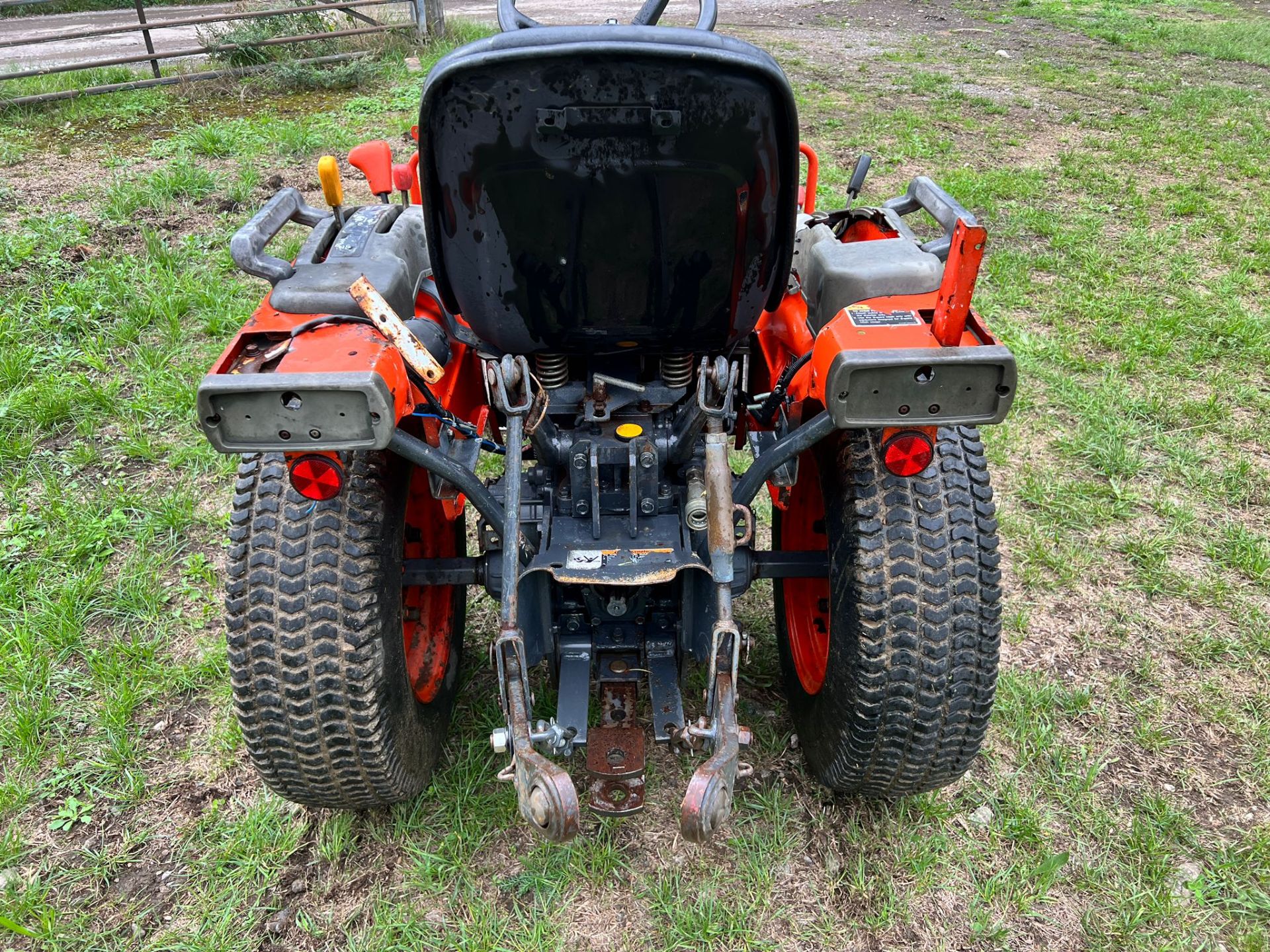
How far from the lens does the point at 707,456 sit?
5.98 ft

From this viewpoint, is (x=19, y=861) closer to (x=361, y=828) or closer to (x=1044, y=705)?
(x=361, y=828)

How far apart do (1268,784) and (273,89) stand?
9411 millimetres

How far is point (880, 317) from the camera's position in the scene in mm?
1854

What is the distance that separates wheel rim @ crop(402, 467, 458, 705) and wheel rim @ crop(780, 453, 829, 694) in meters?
0.98

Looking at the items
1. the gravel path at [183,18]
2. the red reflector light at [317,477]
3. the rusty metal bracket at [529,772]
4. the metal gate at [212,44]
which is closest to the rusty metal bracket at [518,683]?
the rusty metal bracket at [529,772]

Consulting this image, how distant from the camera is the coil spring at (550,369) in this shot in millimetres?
2191

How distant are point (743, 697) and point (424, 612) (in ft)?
3.18

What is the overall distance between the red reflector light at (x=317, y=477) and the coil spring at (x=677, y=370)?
2.73 feet

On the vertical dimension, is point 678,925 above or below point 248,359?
below

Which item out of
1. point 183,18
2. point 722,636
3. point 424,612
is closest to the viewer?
point 722,636

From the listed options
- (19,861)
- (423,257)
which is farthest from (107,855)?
(423,257)

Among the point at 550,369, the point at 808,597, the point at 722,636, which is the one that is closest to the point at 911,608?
the point at 722,636

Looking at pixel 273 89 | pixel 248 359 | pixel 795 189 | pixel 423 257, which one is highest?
pixel 795 189

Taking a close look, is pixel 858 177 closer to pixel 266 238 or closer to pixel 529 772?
pixel 266 238
